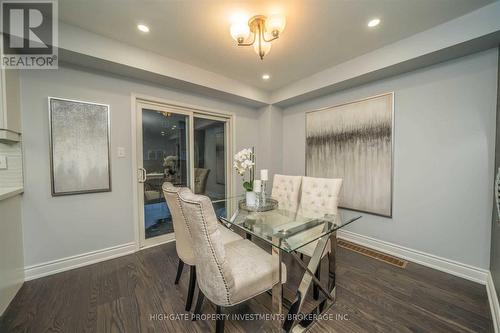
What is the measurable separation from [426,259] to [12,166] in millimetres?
4514

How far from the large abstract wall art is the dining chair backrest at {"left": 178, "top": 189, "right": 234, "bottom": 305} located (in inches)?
92.6

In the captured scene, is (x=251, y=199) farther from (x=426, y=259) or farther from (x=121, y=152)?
(x=426, y=259)

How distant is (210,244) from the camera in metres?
1.11

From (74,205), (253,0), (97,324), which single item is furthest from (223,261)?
(74,205)

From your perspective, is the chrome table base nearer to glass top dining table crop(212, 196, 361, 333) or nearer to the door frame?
glass top dining table crop(212, 196, 361, 333)

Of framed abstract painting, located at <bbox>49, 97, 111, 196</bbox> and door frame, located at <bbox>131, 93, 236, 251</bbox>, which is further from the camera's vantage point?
door frame, located at <bbox>131, 93, 236, 251</bbox>

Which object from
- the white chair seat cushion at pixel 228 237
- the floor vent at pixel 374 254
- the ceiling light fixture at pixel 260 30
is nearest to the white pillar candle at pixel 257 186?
the white chair seat cushion at pixel 228 237

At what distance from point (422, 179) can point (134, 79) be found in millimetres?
3857

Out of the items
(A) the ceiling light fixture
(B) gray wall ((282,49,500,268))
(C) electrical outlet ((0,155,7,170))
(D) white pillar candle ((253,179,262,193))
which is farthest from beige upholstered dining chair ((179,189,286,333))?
(B) gray wall ((282,49,500,268))

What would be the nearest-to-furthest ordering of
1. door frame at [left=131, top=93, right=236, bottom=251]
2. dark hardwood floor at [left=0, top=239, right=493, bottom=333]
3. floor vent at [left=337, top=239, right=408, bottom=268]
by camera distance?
1. dark hardwood floor at [left=0, top=239, right=493, bottom=333]
2. floor vent at [left=337, top=239, right=408, bottom=268]
3. door frame at [left=131, top=93, right=236, bottom=251]

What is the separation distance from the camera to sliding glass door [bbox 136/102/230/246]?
105 inches

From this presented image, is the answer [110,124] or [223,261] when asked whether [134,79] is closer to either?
[110,124]

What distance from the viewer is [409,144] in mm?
2312

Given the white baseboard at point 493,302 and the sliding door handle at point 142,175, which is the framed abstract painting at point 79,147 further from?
the white baseboard at point 493,302
